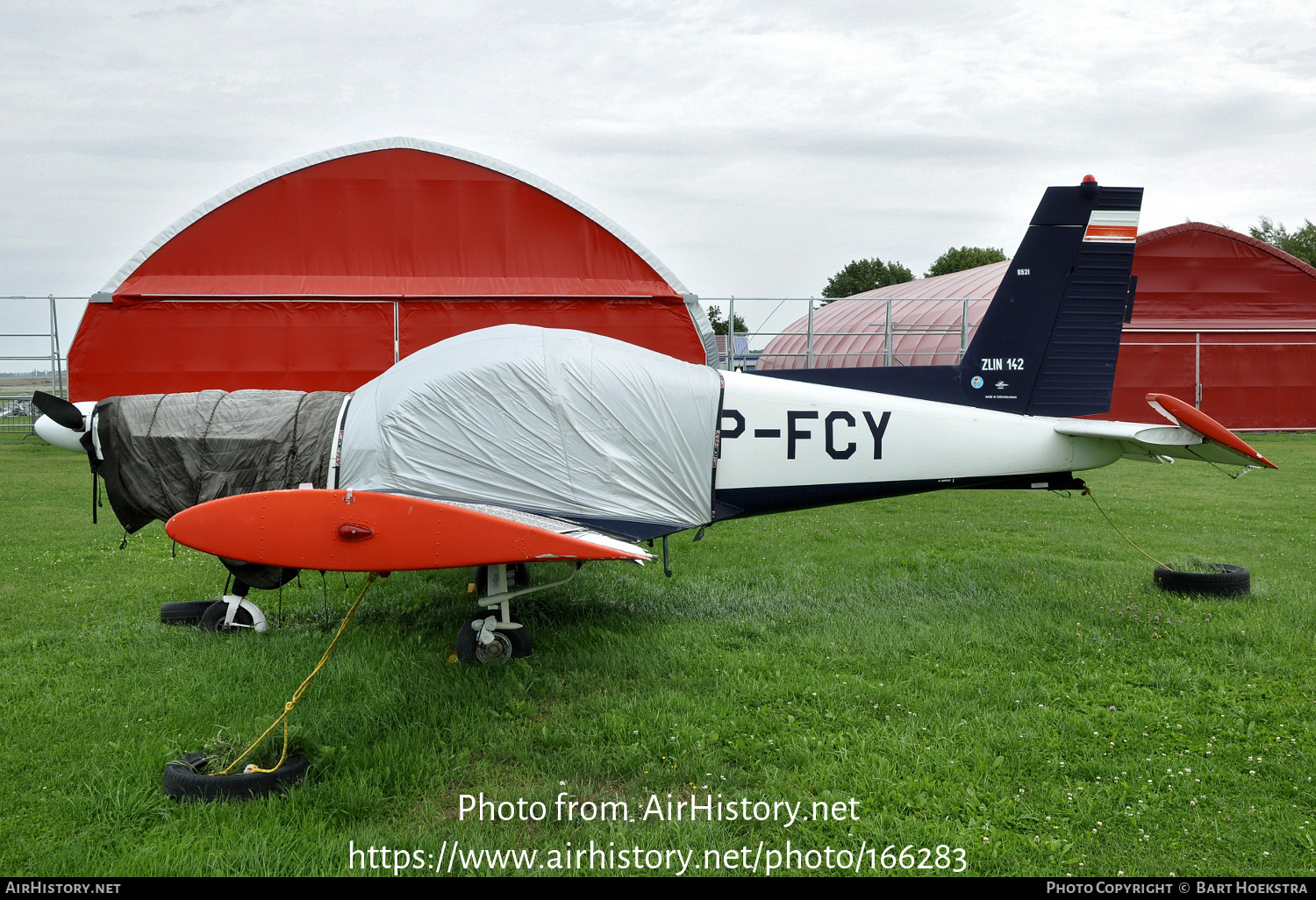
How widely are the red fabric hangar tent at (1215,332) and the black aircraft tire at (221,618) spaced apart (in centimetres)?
1965

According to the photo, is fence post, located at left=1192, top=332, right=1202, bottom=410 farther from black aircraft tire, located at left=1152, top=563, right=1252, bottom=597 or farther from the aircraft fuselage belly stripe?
the aircraft fuselage belly stripe

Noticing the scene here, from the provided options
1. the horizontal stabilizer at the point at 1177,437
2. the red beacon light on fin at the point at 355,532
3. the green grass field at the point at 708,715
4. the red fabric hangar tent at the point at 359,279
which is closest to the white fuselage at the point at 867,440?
the horizontal stabilizer at the point at 1177,437

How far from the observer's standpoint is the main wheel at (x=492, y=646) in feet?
18.4

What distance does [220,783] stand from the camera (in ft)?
12.5

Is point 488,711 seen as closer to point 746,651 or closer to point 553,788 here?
point 553,788

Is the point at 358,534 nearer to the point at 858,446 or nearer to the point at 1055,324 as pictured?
the point at 858,446

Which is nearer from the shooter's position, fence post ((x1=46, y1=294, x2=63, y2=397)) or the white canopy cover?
the white canopy cover

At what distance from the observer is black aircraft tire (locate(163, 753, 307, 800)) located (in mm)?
3816

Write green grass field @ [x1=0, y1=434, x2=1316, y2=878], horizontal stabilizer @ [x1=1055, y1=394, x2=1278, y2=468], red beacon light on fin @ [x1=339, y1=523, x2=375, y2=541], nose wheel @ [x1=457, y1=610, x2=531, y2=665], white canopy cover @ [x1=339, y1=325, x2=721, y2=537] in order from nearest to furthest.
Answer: green grass field @ [x1=0, y1=434, x2=1316, y2=878] < red beacon light on fin @ [x1=339, y1=523, x2=375, y2=541] < white canopy cover @ [x1=339, y1=325, x2=721, y2=537] < nose wheel @ [x1=457, y1=610, x2=531, y2=665] < horizontal stabilizer @ [x1=1055, y1=394, x2=1278, y2=468]

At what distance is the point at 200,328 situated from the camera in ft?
46.9

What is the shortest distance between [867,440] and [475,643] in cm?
313

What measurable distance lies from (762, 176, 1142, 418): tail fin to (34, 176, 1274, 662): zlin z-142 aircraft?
1cm

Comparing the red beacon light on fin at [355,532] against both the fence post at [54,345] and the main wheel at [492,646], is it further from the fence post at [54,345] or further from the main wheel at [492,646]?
the fence post at [54,345]

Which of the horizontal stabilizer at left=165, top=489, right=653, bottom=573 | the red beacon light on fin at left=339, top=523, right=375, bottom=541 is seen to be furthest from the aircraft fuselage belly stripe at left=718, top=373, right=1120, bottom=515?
the red beacon light on fin at left=339, top=523, right=375, bottom=541
